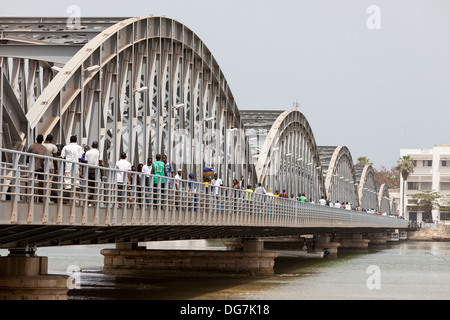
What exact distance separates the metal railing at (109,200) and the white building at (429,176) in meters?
136

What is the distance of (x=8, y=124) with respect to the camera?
31.5m

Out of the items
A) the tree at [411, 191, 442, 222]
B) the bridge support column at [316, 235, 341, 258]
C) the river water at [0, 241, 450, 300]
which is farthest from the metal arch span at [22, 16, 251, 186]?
the tree at [411, 191, 442, 222]

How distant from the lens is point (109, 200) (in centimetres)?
2986

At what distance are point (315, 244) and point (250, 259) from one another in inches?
1374

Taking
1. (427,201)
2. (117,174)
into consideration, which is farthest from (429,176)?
(117,174)

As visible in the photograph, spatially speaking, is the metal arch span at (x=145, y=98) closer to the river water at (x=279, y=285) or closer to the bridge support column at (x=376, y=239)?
the river water at (x=279, y=285)

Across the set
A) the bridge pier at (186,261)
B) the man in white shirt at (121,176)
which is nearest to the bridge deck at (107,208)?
the man in white shirt at (121,176)

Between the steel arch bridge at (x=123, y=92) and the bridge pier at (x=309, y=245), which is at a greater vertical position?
the steel arch bridge at (x=123, y=92)

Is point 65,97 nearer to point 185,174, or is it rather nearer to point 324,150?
point 185,174

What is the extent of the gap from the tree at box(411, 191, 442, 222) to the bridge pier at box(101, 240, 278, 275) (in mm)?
130453

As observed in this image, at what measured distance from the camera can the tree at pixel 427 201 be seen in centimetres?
18462

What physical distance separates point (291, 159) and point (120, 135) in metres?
51.2

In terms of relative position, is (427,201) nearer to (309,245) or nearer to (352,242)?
(352,242)

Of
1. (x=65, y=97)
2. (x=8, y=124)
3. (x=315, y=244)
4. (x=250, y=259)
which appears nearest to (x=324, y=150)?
(x=315, y=244)
